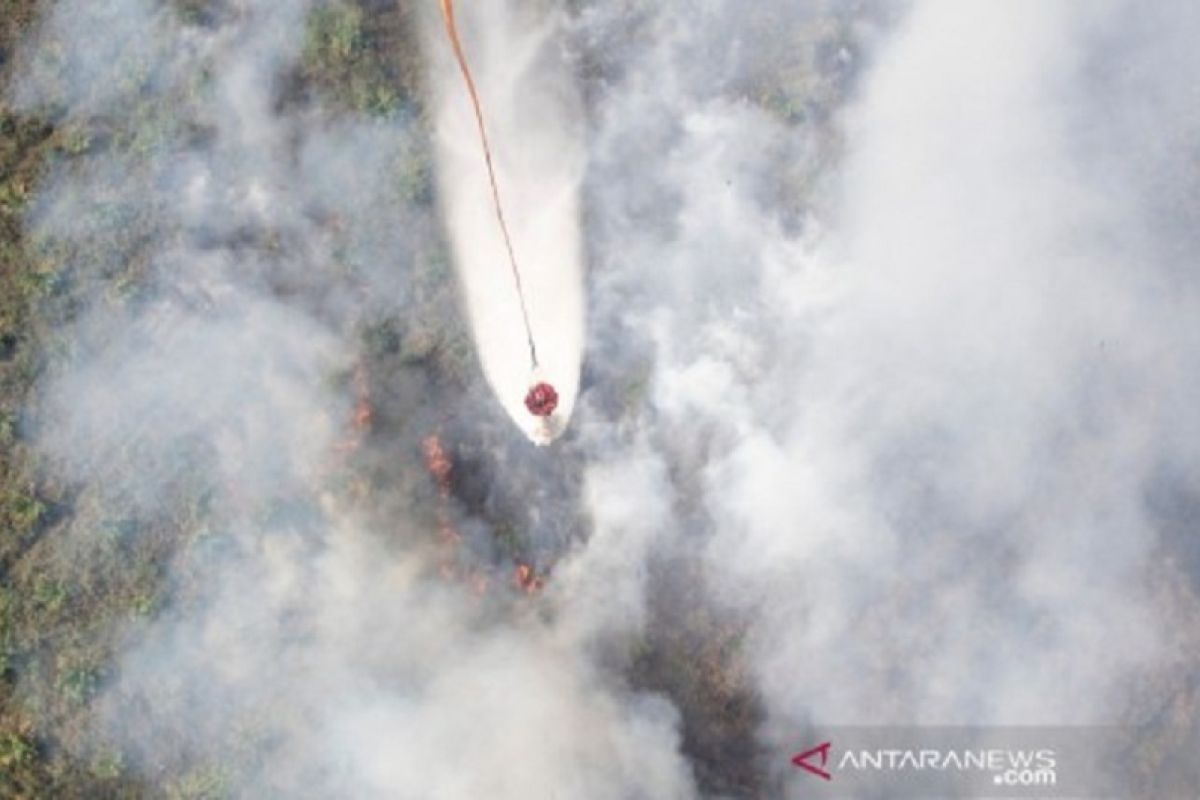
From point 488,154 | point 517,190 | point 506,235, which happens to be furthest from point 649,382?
point 488,154

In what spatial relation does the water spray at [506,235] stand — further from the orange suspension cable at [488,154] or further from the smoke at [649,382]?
the smoke at [649,382]

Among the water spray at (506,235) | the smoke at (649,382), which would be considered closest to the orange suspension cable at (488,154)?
the water spray at (506,235)

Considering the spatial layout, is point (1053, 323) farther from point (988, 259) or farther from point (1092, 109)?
point (1092, 109)

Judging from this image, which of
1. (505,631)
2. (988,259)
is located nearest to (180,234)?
(505,631)

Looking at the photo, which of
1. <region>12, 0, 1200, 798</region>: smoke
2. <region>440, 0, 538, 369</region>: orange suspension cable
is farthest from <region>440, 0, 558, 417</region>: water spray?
<region>12, 0, 1200, 798</region>: smoke

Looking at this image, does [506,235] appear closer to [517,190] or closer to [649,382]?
[517,190]

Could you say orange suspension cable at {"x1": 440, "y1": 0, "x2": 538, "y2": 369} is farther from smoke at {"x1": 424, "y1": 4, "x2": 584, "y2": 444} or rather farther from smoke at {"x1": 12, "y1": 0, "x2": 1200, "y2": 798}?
smoke at {"x1": 12, "y1": 0, "x2": 1200, "y2": 798}
